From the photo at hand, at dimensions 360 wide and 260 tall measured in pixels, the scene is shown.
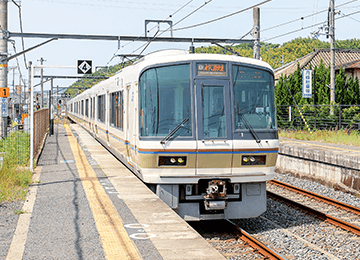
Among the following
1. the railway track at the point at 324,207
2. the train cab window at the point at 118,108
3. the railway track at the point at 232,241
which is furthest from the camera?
the train cab window at the point at 118,108

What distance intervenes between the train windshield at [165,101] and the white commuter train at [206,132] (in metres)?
0.02

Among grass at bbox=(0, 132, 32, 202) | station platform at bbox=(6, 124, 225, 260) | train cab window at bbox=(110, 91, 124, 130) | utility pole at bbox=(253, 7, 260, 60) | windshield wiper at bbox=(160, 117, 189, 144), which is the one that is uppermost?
utility pole at bbox=(253, 7, 260, 60)

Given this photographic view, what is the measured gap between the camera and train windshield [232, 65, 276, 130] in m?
7.63

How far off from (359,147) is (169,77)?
11199 millimetres

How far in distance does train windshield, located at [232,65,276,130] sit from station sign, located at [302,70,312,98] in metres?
16.4

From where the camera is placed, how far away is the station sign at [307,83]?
76.6 feet

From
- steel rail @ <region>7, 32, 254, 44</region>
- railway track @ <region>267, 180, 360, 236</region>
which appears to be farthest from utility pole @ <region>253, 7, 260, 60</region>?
railway track @ <region>267, 180, 360, 236</region>

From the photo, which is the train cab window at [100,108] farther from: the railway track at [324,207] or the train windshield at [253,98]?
the train windshield at [253,98]

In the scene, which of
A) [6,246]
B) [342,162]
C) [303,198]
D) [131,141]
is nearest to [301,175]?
[342,162]

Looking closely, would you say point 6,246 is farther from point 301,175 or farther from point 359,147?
point 359,147

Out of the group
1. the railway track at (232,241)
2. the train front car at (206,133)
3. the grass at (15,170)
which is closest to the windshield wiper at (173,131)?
the train front car at (206,133)

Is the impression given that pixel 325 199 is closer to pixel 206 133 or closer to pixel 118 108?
pixel 206 133

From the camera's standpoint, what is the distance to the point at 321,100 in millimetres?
24562

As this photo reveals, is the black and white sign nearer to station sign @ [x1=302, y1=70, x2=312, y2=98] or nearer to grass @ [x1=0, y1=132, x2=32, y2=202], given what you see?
grass @ [x1=0, y1=132, x2=32, y2=202]
